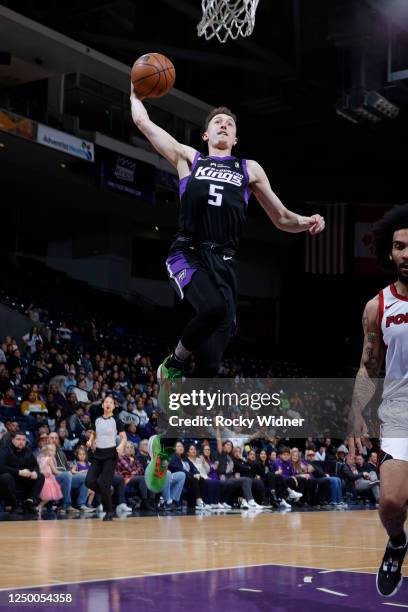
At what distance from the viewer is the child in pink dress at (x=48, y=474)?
1292cm

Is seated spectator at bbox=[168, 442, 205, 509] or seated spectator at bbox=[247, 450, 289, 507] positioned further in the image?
seated spectator at bbox=[247, 450, 289, 507]

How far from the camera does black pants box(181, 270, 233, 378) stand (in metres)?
5.50

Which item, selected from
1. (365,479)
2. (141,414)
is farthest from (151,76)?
(365,479)

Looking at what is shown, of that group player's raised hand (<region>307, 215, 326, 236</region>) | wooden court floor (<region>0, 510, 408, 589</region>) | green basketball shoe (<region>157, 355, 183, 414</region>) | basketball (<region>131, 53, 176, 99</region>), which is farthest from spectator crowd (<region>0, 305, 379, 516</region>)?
basketball (<region>131, 53, 176, 99</region>)

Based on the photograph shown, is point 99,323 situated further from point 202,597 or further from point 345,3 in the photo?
point 202,597

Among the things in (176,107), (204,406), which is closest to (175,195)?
(176,107)

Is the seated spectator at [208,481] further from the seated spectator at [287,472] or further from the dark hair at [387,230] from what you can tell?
the dark hair at [387,230]

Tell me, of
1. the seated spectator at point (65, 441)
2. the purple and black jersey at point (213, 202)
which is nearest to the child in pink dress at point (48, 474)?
the seated spectator at point (65, 441)

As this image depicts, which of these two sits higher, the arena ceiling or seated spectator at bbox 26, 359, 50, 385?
the arena ceiling

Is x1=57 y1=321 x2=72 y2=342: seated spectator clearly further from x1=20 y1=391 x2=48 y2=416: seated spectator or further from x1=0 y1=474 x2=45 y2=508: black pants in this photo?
x1=0 y1=474 x2=45 y2=508: black pants

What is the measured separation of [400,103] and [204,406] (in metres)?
11.9

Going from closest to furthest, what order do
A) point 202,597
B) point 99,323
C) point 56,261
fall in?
point 202,597 → point 99,323 → point 56,261

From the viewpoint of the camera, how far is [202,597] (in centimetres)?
522

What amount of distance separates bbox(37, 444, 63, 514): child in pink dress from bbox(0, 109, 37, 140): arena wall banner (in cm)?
1114
